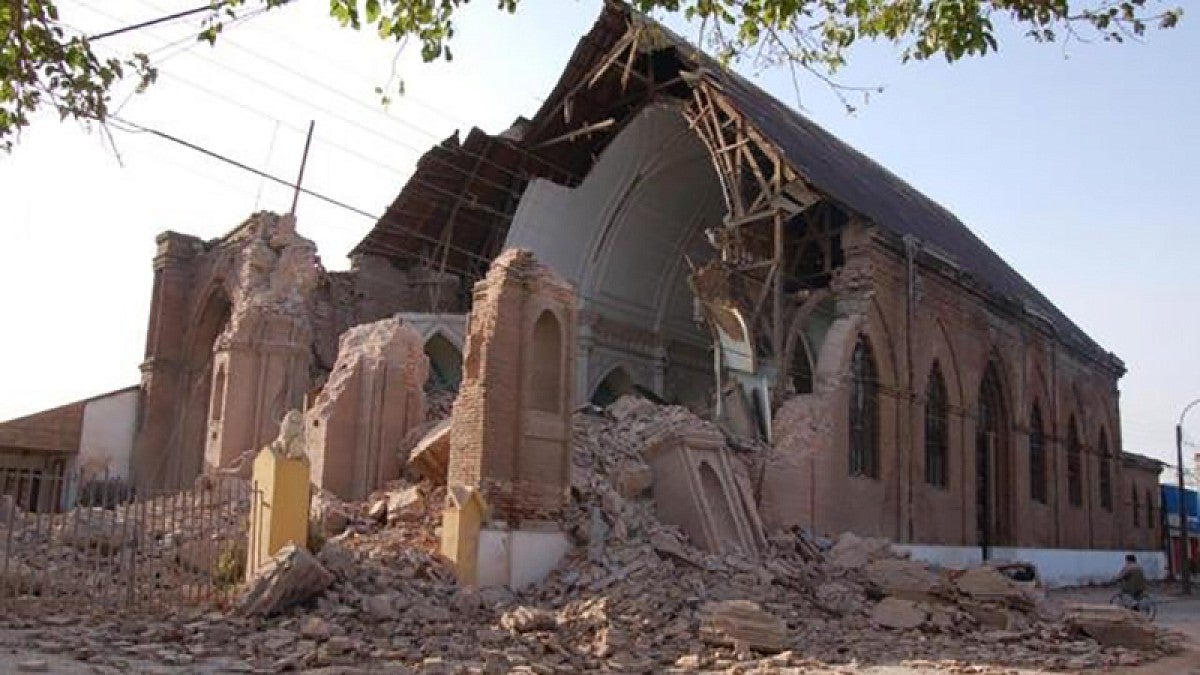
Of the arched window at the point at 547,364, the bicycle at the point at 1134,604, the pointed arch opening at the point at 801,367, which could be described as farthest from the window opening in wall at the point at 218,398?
the bicycle at the point at 1134,604

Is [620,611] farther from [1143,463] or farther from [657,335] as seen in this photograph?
[1143,463]

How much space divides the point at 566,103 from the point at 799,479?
9.78m

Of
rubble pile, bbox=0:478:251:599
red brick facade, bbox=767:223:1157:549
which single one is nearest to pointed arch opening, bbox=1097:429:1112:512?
red brick facade, bbox=767:223:1157:549

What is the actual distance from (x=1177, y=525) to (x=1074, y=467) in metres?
18.8

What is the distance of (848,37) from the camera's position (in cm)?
803

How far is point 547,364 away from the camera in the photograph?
15406 mm

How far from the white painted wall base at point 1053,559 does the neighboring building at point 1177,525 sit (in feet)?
25.0

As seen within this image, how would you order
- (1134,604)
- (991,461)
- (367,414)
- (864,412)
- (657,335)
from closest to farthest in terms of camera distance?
(367,414) → (1134,604) → (864,412) → (991,461) → (657,335)

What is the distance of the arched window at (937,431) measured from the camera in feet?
81.4

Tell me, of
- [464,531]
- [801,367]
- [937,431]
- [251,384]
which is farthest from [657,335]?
[464,531]

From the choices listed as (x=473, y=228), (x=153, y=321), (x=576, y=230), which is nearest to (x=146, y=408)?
(x=153, y=321)

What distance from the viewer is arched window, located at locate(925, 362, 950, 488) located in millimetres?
24797

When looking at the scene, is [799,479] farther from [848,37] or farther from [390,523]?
[848,37]

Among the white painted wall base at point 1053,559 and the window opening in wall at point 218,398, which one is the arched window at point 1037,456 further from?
the window opening in wall at point 218,398
